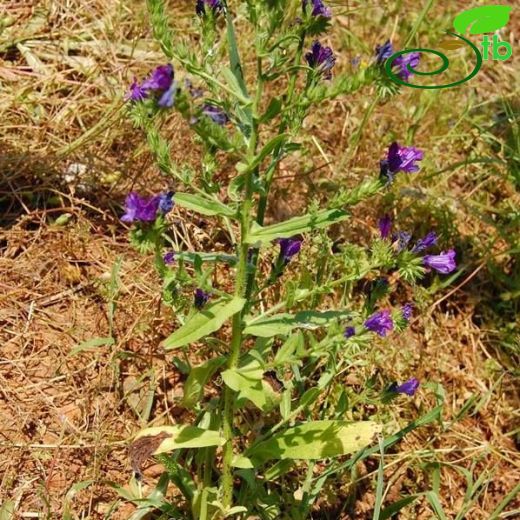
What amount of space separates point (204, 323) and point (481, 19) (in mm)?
2802

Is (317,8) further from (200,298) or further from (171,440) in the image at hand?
(171,440)

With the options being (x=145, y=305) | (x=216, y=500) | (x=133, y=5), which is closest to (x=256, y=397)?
(x=216, y=500)

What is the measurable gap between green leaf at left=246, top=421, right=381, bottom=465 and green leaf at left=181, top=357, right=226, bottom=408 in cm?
22

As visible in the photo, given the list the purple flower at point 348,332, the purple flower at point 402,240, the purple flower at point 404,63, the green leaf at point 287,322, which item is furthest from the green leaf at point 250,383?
the purple flower at point 404,63

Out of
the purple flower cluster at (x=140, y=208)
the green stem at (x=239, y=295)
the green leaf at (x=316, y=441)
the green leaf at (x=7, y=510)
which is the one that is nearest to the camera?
the purple flower cluster at (x=140, y=208)

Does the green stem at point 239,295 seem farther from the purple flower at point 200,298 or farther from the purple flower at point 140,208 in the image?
the purple flower at point 140,208

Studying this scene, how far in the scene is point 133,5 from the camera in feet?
12.1

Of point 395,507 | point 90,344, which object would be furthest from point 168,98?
point 395,507

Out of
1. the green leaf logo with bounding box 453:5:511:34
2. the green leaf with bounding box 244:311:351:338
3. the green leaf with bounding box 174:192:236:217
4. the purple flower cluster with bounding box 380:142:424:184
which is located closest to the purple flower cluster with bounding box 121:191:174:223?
the green leaf with bounding box 174:192:236:217

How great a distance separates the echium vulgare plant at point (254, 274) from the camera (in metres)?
1.91

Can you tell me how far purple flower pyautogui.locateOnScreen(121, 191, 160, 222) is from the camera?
1.86m

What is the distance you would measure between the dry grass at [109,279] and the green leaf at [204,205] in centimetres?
85

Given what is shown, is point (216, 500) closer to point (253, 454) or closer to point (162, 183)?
point (253, 454)

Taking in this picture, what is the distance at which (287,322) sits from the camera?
2135mm
